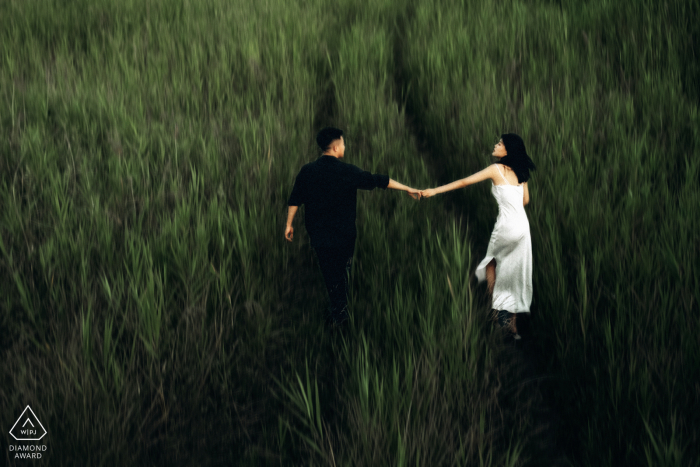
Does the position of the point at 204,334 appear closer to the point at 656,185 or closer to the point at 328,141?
the point at 328,141

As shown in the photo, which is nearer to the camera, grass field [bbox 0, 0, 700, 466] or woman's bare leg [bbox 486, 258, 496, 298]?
grass field [bbox 0, 0, 700, 466]

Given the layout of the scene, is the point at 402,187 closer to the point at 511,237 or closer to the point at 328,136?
the point at 328,136

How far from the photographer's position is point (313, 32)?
460 centimetres

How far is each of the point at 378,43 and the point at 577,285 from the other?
11.5ft

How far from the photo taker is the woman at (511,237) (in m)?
2.14

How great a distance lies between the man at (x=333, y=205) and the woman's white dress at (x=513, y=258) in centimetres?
73

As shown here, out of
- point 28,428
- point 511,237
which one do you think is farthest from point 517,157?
point 28,428

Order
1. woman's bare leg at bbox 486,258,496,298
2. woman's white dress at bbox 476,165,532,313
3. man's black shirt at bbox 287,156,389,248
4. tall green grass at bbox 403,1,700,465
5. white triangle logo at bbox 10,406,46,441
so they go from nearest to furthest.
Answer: white triangle logo at bbox 10,406,46,441, tall green grass at bbox 403,1,700,465, man's black shirt at bbox 287,156,389,248, woman's white dress at bbox 476,165,532,313, woman's bare leg at bbox 486,258,496,298

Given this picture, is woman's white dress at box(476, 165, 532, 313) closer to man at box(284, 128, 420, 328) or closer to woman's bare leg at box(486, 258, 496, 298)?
woman's bare leg at box(486, 258, 496, 298)

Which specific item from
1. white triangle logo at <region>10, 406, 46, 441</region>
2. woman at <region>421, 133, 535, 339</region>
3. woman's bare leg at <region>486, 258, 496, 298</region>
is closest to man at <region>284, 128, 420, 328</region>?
woman at <region>421, 133, 535, 339</region>

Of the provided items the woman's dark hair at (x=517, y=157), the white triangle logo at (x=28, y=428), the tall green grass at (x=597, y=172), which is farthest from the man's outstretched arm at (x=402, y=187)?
the white triangle logo at (x=28, y=428)

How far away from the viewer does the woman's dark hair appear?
2172 mm

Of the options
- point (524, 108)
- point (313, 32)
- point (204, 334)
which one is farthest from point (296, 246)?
point (313, 32)

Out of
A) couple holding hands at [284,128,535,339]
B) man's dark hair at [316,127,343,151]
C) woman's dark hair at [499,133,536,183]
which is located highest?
man's dark hair at [316,127,343,151]
